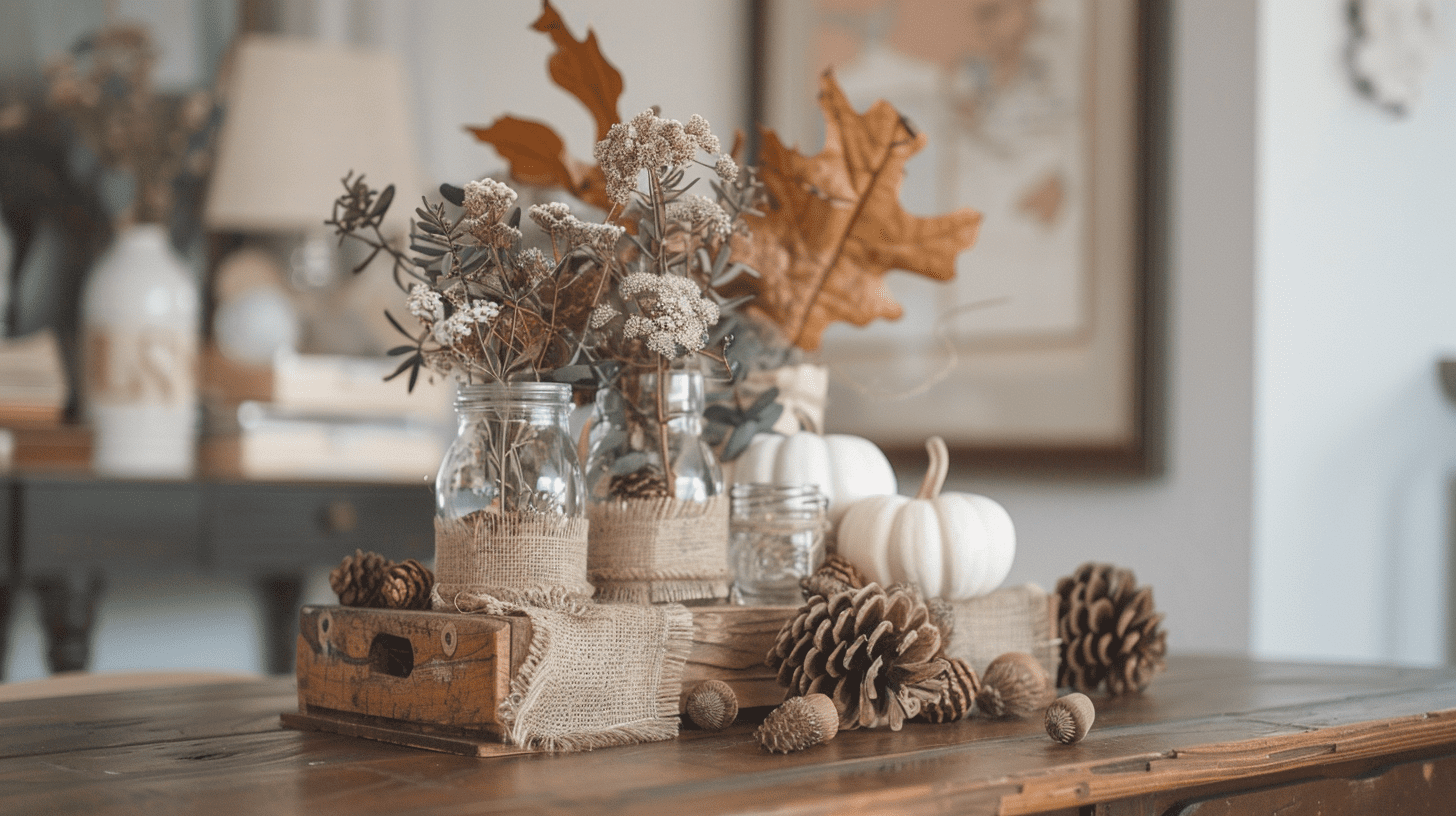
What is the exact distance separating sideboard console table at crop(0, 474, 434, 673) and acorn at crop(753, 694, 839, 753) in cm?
134

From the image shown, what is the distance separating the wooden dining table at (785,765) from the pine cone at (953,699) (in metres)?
0.01

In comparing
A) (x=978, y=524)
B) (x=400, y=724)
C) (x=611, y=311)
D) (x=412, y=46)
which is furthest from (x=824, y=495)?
(x=412, y=46)

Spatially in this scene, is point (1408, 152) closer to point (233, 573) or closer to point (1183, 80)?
point (1183, 80)

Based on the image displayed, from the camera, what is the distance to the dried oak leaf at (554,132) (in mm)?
998

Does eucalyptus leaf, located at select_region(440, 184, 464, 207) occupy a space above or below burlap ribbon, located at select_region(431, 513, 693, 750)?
above

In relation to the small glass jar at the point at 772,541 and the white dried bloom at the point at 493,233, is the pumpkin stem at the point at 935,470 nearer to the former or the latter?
the small glass jar at the point at 772,541

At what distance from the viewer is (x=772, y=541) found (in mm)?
986

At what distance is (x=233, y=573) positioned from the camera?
209cm

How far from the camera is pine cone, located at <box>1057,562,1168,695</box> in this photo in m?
1.07

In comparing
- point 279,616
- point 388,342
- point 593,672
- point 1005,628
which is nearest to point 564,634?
point 593,672

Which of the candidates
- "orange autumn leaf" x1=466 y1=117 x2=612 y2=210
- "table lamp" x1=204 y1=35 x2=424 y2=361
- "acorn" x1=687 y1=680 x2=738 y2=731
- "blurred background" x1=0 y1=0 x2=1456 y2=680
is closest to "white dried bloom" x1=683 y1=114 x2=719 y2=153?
"orange autumn leaf" x1=466 y1=117 x2=612 y2=210

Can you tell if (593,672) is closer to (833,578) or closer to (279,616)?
(833,578)

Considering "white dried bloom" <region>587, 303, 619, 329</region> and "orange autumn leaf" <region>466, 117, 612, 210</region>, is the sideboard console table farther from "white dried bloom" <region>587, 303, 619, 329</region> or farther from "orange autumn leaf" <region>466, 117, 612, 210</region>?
"white dried bloom" <region>587, 303, 619, 329</region>

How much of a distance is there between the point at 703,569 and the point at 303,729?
26 cm
